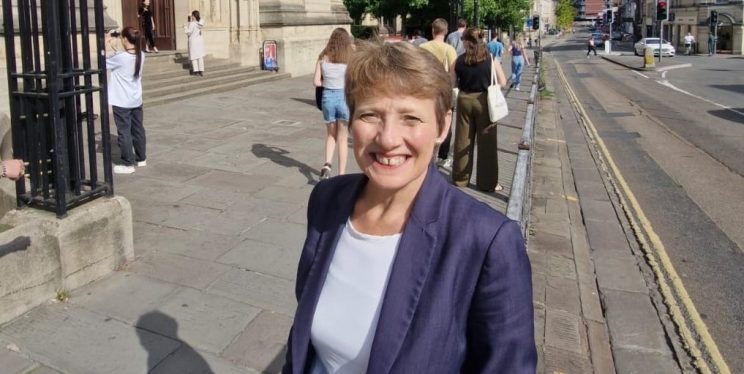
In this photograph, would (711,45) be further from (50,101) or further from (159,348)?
(159,348)

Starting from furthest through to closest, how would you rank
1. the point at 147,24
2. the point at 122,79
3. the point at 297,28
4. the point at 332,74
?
the point at 297,28 → the point at 147,24 → the point at 122,79 → the point at 332,74

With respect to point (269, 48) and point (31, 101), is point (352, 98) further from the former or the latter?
point (269, 48)

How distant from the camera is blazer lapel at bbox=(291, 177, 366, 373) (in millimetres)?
1880

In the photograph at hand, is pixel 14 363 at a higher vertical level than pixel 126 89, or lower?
lower

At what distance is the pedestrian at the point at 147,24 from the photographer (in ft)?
52.1

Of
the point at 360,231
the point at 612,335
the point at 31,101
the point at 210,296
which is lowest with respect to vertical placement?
the point at 612,335

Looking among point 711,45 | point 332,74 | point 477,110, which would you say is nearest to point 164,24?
point 332,74

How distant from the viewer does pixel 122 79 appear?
744 centimetres

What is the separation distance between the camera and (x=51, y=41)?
419 cm

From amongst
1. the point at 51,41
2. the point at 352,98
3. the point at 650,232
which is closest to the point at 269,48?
the point at 650,232

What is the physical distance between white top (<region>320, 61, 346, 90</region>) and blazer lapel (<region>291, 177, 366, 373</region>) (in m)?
5.19

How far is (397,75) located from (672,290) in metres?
4.62

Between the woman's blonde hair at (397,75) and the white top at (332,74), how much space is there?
5237 mm

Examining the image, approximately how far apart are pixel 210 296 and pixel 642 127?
507 inches
